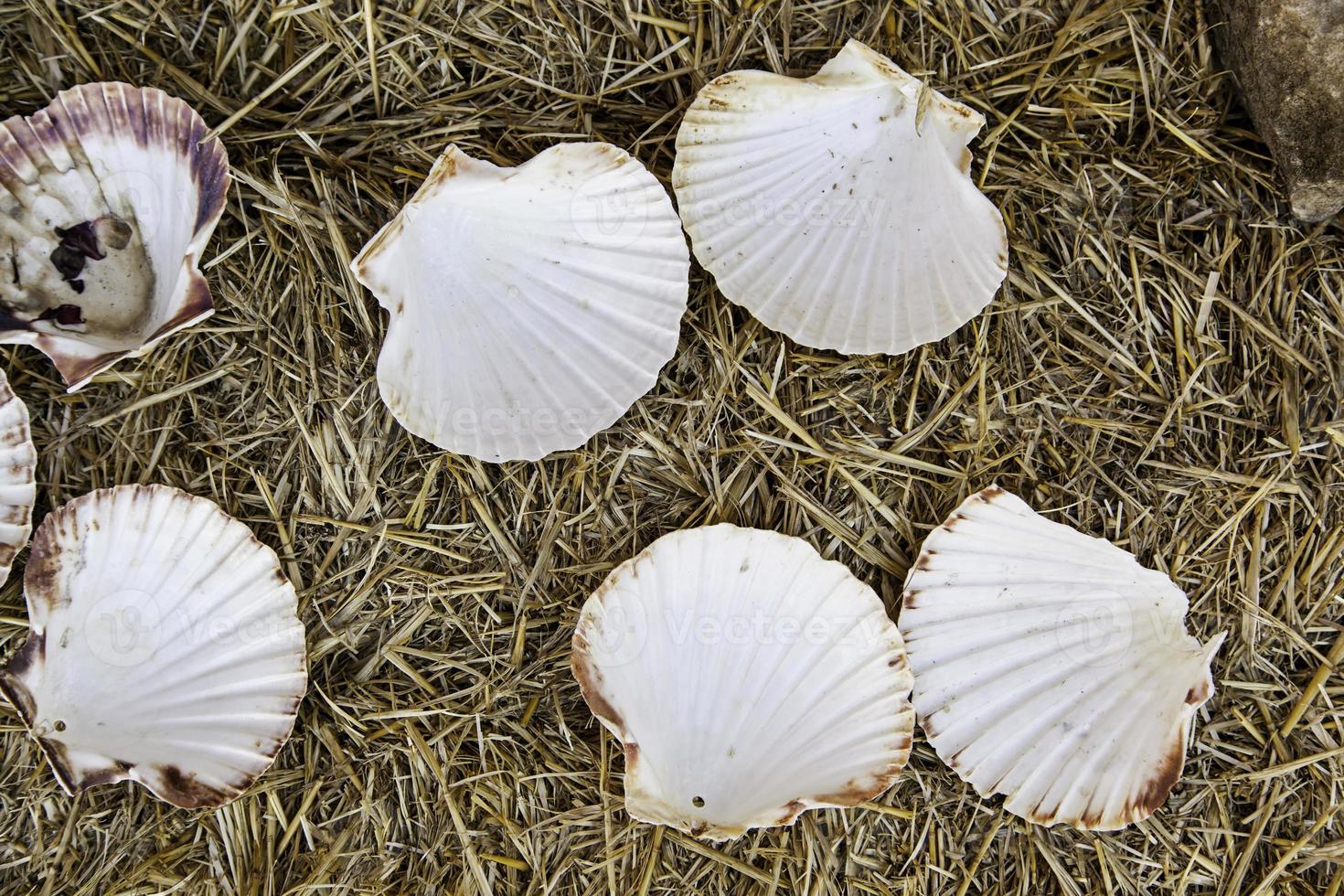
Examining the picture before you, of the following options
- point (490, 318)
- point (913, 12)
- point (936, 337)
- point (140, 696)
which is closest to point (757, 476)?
point (936, 337)

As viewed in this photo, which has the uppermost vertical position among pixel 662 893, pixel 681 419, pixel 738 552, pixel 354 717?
pixel 681 419

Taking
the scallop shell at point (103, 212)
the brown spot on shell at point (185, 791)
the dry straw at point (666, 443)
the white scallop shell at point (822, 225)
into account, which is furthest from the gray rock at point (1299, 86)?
the brown spot on shell at point (185, 791)

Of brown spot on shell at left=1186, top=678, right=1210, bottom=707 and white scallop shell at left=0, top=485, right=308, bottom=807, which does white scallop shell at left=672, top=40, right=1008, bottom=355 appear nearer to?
brown spot on shell at left=1186, top=678, right=1210, bottom=707

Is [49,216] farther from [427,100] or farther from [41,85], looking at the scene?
[427,100]

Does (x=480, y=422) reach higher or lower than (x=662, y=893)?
higher

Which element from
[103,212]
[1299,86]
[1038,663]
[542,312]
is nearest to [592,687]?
[542,312]

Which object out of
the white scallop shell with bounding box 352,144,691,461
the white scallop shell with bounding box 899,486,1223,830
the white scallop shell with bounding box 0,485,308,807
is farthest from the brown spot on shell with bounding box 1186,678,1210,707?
the white scallop shell with bounding box 0,485,308,807
